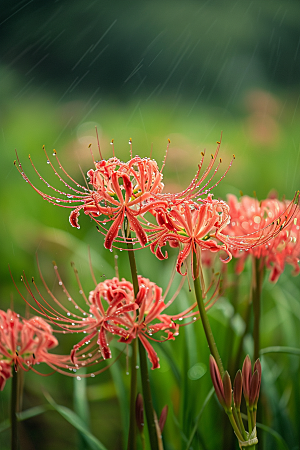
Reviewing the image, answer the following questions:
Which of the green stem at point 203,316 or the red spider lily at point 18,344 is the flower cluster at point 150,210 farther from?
the red spider lily at point 18,344

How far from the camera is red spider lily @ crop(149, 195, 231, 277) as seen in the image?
0.29 meters

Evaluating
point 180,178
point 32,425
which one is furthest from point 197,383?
point 180,178

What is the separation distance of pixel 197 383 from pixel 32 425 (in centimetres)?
27

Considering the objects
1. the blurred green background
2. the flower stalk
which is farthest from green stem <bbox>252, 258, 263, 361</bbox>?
the blurred green background

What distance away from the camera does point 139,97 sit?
1829mm

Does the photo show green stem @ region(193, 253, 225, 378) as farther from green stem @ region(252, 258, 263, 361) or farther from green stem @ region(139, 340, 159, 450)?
green stem @ region(252, 258, 263, 361)

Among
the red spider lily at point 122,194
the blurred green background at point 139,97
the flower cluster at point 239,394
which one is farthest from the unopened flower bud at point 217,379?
the blurred green background at point 139,97

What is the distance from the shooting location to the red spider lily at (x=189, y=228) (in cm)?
29

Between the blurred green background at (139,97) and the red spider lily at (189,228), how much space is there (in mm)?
507

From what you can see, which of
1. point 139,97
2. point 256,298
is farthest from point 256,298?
point 139,97

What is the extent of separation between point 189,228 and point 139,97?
1.65m

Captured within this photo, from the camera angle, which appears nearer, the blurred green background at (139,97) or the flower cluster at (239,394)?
the flower cluster at (239,394)

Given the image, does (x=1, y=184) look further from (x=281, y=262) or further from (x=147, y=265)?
(x=281, y=262)

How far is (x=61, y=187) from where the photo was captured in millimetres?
1321
